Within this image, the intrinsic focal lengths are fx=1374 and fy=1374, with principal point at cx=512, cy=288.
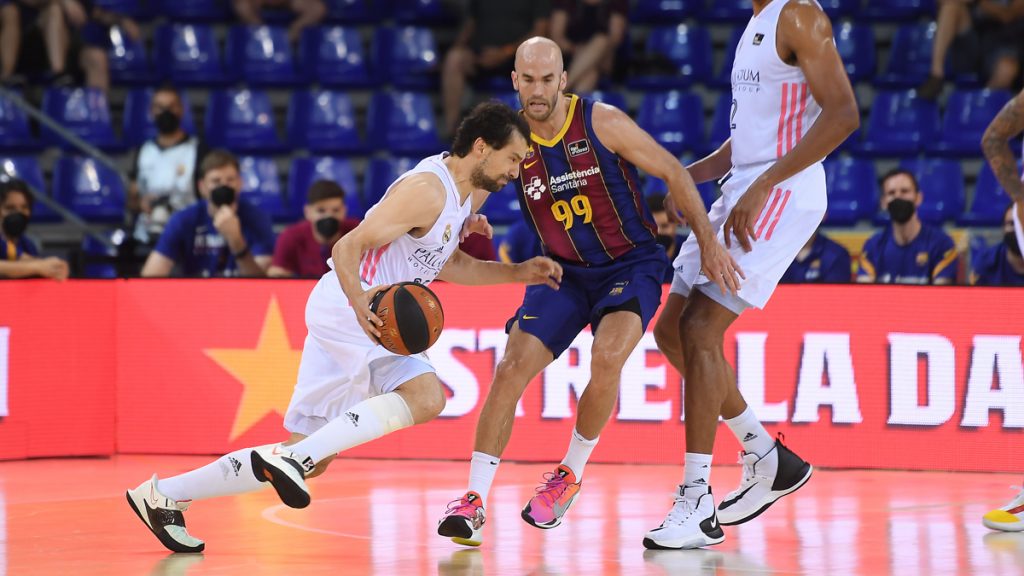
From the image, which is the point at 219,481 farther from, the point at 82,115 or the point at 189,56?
the point at 189,56

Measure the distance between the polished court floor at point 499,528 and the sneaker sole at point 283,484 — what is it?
30 cm

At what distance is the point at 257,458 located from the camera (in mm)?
5340

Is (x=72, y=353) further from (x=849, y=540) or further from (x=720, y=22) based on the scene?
(x=720, y=22)

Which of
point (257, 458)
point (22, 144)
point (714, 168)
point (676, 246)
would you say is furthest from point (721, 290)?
point (22, 144)

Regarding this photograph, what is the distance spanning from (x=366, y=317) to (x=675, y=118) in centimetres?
752

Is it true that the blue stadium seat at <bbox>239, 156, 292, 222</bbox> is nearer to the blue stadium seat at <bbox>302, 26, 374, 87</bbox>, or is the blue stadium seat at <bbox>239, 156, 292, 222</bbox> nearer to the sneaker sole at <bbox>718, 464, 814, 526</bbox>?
the blue stadium seat at <bbox>302, 26, 374, 87</bbox>

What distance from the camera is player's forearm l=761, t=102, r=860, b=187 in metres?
5.71

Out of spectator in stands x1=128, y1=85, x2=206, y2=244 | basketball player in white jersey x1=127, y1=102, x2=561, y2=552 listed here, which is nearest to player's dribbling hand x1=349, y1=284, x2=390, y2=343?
basketball player in white jersey x1=127, y1=102, x2=561, y2=552

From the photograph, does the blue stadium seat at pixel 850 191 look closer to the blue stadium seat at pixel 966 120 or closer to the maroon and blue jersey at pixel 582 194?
the blue stadium seat at pixel 966 120

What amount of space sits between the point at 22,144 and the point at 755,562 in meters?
9.42

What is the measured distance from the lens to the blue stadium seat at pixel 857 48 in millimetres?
12641

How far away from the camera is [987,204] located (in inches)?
Answer: 449

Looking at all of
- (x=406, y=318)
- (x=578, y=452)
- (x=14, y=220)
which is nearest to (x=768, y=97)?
(x=578, y=452)

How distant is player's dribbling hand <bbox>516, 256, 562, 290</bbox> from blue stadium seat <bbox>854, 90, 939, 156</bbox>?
6.72m
